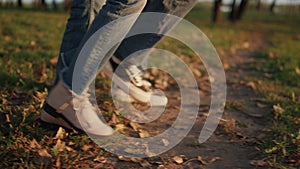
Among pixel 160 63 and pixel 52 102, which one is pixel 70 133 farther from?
pixel 160 63

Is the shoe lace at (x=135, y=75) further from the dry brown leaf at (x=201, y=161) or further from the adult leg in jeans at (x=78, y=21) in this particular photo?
the dry brown leaf at (x=201, y=161)

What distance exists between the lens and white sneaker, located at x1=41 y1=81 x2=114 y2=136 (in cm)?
216

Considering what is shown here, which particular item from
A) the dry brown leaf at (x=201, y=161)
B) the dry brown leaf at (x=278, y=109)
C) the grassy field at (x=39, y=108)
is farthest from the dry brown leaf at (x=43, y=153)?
the dry brown leaf at (x=278, y=109)

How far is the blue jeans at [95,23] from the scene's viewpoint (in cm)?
208

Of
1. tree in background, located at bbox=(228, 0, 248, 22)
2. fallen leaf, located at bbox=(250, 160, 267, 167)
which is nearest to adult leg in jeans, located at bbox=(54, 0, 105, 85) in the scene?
fallen leaf, located at bbox=(250, 160, 267, 167)

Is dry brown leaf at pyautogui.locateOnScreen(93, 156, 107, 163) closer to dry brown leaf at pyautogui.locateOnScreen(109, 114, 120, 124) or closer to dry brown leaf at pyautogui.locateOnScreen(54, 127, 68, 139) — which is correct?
dry brown leaf at pyautogui.locateOnScreen(54, 127, 68, 139)

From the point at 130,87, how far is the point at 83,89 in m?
0.84

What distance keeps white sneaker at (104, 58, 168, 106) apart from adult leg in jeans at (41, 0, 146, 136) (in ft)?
2.29

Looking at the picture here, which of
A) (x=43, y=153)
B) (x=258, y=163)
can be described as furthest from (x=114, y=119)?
(x=258, y=163)

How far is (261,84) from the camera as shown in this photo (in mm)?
4027

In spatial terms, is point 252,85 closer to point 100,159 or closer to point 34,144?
point 100,159

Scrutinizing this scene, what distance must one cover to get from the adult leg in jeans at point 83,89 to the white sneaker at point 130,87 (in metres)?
0.70

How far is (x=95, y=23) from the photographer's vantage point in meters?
Result: 2.12

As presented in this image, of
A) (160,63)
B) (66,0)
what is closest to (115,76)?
(160,63)
